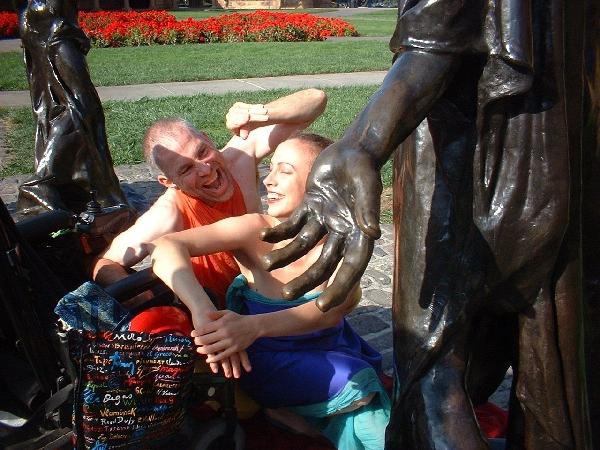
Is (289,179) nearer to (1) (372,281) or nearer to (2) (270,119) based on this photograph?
(2) (270,119)

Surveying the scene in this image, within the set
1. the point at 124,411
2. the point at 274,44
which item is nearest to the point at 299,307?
the point at 124,411

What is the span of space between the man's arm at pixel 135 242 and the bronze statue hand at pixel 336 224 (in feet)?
4.99

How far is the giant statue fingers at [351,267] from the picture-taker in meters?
1.37

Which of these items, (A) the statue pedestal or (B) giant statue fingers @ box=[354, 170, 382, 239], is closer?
(B) giant statue fingers @ box=[354, 170, 382, 239]

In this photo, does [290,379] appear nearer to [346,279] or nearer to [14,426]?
[14,426]

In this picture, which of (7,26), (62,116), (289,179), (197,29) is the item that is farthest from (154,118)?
(7,26)

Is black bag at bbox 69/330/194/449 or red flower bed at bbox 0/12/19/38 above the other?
black bag at bbox 69/330/194/449

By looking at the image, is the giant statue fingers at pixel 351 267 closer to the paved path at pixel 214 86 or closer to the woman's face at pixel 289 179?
the woman's face at pixel 289 179

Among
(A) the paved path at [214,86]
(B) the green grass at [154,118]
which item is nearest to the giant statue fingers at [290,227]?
(B) the green grass at [154,118]

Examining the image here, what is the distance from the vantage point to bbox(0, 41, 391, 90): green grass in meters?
14.2

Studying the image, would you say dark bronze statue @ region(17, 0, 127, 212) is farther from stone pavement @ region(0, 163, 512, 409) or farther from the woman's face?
the woman's face

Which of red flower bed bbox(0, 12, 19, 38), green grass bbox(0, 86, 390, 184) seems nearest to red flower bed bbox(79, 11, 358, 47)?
red flower bed bbox(0, 12, 19, 38)

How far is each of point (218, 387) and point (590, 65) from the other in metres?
1.51

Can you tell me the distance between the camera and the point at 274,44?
21.2m
